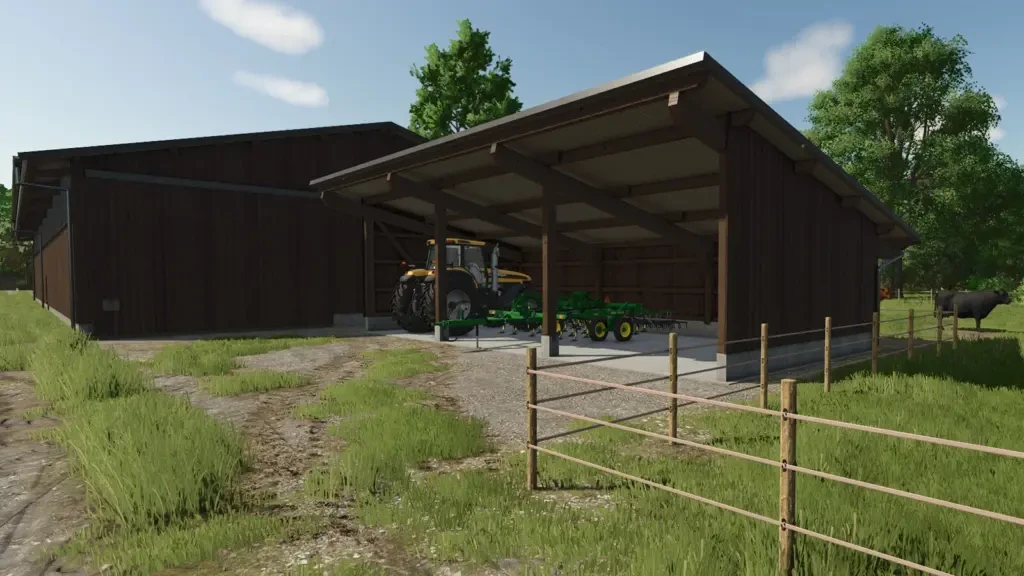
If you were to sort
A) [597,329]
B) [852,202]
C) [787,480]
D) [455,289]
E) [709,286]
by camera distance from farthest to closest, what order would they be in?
[709,286]
[455,289]
[597,329]
[852,202]
[787,480]

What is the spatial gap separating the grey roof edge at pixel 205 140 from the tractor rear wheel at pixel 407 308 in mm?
5756

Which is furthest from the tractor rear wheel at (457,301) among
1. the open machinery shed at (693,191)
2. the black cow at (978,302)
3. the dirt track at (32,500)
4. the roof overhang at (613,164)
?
the black cow at (978,302)

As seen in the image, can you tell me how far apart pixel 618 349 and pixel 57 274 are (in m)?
22.0

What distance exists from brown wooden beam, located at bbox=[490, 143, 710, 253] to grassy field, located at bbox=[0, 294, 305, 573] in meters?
6.93

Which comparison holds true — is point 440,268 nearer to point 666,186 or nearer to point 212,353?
point 212,353

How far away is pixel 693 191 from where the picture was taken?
12.6 meters

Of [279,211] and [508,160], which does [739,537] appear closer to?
[508,160]

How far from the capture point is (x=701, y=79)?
24.6ft

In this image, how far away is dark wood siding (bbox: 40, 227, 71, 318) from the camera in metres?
17.8

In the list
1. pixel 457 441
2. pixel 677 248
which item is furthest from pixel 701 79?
pixel 677 248

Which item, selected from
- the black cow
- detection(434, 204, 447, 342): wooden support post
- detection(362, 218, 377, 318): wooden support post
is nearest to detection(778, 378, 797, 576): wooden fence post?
detection(434, 204, 447, 342): wooden support post

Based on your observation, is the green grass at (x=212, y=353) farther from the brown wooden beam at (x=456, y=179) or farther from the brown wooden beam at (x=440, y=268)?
the brown wooden beam at (x=456, y=179)

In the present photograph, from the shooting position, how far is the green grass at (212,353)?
9.70 m

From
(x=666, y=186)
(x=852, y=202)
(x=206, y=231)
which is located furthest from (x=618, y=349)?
(x=206, y=231)
